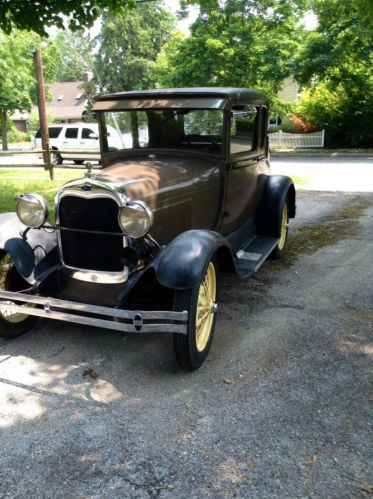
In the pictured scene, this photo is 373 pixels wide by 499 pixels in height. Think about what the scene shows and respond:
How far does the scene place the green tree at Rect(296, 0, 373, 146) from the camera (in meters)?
18.7

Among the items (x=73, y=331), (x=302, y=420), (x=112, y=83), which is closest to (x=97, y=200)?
(x=73, y=331)

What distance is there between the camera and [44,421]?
2.79 meters

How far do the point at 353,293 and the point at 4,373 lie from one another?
3.32 metres

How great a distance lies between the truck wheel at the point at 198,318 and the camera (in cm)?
310

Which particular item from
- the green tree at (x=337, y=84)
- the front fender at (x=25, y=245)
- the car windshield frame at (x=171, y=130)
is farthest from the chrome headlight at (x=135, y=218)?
the green tree at (x=337, y=84)

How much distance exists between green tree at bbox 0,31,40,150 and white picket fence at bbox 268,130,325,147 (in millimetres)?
12957

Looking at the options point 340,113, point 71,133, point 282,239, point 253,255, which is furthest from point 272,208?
point 340,113

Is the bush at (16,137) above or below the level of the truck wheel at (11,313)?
above

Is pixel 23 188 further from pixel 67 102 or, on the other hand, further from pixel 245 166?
pixel 67 102

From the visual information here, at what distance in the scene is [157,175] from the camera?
3.84m

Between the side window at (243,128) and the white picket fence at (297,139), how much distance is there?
68.8ft

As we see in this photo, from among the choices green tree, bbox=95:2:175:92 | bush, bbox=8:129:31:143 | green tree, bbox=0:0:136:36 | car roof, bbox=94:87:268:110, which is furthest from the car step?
bush, bbox=8:129:31:143

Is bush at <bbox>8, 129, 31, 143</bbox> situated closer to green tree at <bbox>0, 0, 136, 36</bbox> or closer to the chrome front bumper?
green tree at <bbox>0, 0, 136, 36</bbox>

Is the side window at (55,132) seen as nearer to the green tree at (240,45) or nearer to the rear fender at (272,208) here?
the green tree at (240,45)
